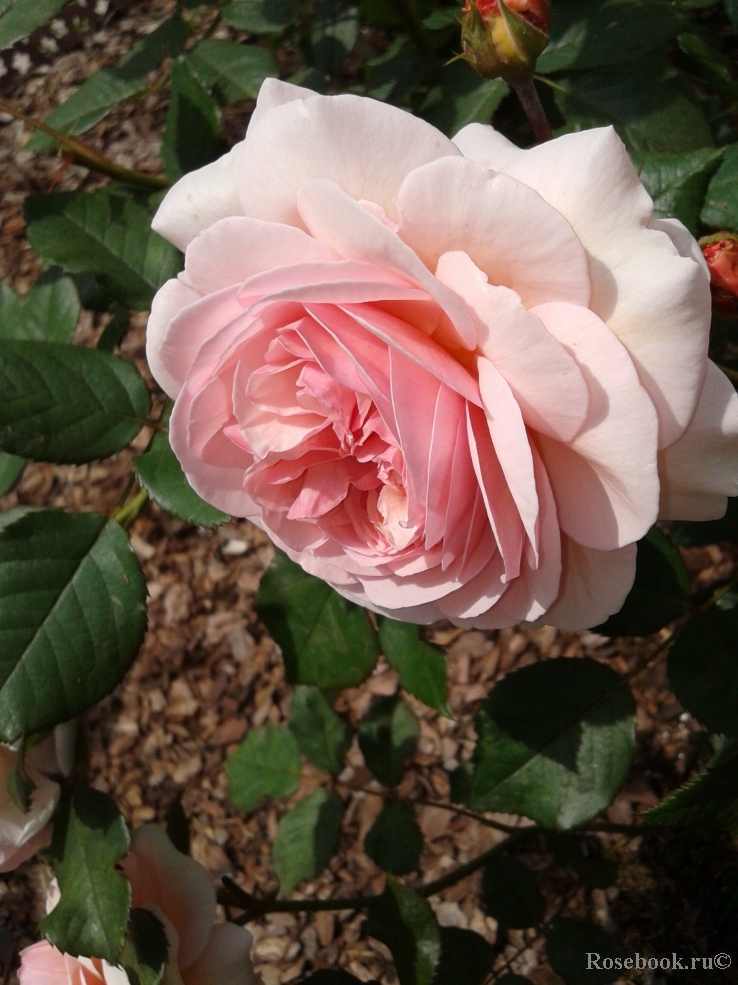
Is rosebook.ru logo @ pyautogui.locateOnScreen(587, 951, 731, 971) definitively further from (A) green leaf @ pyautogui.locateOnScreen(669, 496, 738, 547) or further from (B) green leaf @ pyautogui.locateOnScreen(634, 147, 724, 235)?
(B) green leaf @ pyautogui.locateOnScreen(634, 147, 724, 235)

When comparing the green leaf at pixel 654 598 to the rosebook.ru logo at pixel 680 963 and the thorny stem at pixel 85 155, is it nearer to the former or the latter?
the rosebook.ru logo at pixel 680 963

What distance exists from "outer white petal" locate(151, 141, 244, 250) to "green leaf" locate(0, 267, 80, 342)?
57 centimetres

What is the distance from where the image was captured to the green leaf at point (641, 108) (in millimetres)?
1096

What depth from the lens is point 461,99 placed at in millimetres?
1167

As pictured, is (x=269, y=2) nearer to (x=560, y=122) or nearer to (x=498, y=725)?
(x=560, y=122)

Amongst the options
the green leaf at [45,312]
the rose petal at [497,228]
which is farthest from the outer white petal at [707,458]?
the green leaf at [45,312]

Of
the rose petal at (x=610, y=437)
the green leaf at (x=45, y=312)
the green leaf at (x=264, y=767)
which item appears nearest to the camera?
the rose petal at (x=610, y=437)

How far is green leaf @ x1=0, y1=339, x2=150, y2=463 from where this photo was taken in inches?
37.1

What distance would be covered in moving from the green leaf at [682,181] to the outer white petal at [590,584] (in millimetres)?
388

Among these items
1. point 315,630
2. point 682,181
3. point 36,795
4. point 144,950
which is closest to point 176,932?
point 144,950

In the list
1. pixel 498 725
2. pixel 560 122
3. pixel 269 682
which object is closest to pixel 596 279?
pixel 498 725

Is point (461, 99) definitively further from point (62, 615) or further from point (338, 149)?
point (62, 615)

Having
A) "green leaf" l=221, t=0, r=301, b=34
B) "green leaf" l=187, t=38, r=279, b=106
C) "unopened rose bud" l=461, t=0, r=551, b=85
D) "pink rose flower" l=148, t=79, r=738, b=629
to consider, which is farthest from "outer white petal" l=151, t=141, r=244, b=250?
"green leaf" l=221, t=0, r=301, b=34

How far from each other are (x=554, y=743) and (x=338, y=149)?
760mm
